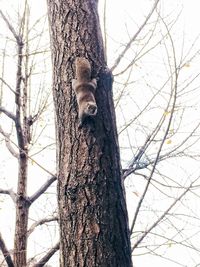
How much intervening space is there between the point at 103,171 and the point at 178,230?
126 centimetres

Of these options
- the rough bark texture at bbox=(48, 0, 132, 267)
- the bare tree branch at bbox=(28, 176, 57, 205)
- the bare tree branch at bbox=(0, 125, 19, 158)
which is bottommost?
the rough bark texture at bbox=(48, 0, 132, 267)

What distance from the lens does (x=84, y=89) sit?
117 centimetres

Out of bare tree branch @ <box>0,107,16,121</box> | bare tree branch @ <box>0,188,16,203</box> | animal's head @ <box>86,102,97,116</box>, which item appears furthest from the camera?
bare tree branch @ <box>0,188,16,203</box>

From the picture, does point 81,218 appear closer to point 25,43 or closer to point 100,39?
point 100,39

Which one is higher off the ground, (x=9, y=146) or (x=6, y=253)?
(x=9, y=146)

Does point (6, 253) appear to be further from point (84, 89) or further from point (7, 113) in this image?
point (84, 89)

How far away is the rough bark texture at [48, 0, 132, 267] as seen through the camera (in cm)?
101

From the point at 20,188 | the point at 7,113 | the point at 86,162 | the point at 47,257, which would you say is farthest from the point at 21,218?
the point at 86,162

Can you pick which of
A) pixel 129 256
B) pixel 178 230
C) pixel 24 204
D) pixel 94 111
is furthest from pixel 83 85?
pixel 24 204

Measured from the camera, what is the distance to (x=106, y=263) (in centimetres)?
97

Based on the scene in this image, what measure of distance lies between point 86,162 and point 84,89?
238 mm

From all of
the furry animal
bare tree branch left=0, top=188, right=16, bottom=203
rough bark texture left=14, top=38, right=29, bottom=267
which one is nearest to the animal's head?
the furry animal

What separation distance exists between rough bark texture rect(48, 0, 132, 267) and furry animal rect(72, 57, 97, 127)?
1.2 inches

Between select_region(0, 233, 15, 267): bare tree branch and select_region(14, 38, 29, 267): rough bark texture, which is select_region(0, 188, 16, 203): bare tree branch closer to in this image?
select_region(14, 38, 29, 267): rough bark texture
